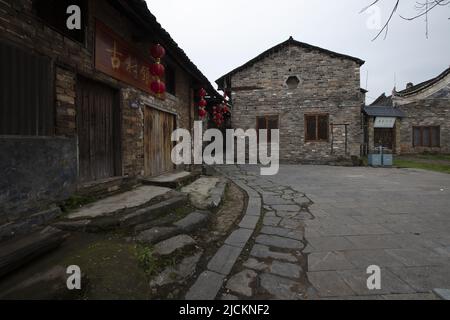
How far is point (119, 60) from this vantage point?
468 cm

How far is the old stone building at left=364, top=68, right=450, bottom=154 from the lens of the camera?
1852 cm

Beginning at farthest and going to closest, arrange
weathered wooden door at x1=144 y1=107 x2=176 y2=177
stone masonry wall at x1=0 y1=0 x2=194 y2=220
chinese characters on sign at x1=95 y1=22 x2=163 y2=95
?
weathered wooden door at x1=144 y1=107 x2=176 y2=177 < chinese characters on sign at x1=95 y1=22 x2=163 y2=95 < stone masonry wall at x1=0 y1=0 x2=194 y2=220

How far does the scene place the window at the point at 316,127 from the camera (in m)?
14.0

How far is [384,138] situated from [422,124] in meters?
2.96

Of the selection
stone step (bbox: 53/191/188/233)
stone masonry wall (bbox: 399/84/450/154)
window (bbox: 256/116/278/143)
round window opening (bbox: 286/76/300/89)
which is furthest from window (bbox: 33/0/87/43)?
stone masonry wall (bbox: 399/84/450/154)

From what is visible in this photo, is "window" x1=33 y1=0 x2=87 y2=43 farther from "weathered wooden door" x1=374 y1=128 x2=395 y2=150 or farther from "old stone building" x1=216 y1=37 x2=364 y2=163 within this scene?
"weathered wooden door" x1=374 y1=128 x2=395 y2=150

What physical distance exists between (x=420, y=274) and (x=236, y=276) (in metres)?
1.85

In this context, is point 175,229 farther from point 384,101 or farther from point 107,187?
point 384,101


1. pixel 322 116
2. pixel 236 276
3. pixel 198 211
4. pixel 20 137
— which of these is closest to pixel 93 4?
pixel 20 137

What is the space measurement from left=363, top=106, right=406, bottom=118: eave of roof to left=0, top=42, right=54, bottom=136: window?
64.2 ft

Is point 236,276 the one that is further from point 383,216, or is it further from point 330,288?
point 383,216

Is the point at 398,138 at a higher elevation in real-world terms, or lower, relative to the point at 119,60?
lower

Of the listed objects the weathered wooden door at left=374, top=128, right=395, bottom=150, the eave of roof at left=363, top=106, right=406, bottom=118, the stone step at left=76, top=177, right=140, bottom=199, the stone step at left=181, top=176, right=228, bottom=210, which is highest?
the eave of roof at left=363, top=106, right=406, bottom=118

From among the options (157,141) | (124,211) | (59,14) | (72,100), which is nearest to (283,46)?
(157,141)
